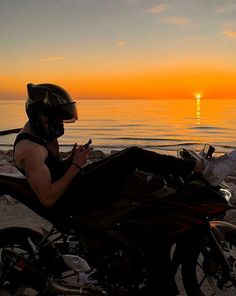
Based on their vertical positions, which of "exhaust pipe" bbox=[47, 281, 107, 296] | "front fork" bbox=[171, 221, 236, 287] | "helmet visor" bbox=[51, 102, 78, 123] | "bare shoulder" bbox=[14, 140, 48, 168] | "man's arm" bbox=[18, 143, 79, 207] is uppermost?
"helmet visor" bbox=[51, 102, 78, 123]

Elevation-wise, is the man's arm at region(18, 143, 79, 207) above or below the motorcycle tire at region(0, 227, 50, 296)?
above

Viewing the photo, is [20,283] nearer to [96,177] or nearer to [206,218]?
[96,177]

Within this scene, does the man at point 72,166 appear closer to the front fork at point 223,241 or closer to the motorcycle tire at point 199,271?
the motorcycle tire at point 199,271

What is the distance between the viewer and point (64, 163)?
410 cm

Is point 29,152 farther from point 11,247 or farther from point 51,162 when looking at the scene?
point 11,247

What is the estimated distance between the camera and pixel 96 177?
3750 millimetres

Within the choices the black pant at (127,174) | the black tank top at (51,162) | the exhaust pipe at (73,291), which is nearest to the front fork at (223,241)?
the black pant at (127,174)

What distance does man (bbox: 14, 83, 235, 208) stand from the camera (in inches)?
140

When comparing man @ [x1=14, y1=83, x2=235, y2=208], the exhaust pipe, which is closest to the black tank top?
man @ [x1=14, y1=83, x2=235, y2=208]

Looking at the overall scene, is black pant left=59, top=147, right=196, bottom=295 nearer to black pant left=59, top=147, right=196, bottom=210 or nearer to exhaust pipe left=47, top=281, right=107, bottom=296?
black pant left=59, top=147, right=196, bottom=210

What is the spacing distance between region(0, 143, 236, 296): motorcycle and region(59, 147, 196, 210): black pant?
0.38 ft

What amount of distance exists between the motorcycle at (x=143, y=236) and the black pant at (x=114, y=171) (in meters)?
0.12

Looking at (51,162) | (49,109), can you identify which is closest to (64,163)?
(51,162)

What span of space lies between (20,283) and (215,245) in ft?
5.84
